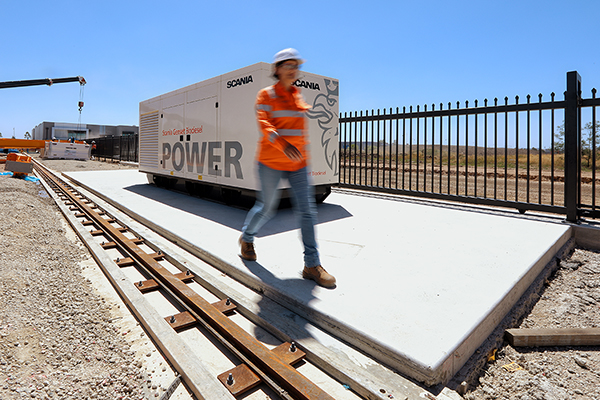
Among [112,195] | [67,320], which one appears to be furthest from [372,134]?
[67,320]

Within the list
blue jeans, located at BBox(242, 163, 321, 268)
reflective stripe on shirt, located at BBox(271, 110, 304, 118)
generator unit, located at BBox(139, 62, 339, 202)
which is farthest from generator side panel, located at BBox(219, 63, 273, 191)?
reflective stripe on shirt, located at BBox(271, 110, 304, 118)

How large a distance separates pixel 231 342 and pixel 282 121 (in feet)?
6.02

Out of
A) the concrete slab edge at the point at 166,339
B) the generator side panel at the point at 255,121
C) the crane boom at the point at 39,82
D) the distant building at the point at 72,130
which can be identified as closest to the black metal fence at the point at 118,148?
the crane boom at the point at 39,82

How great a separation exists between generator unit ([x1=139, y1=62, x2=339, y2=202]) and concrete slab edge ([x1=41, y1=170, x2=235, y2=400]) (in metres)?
2.65

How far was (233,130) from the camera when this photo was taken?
6402mm

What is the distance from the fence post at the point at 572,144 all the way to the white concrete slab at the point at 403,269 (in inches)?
18.9

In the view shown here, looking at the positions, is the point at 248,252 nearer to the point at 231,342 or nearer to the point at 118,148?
the point at 231,342

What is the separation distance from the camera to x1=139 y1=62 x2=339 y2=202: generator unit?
6.03 metres

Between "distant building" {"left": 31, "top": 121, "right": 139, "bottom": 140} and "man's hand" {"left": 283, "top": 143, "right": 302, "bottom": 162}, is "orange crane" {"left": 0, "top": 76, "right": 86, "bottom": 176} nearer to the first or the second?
"man's hand" {"left": 283, "top": 143, "right": 302, "bottom": 162}

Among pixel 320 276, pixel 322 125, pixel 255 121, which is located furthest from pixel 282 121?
pixel 322 125

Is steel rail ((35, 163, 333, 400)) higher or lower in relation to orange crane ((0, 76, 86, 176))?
lower

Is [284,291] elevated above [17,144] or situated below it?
below

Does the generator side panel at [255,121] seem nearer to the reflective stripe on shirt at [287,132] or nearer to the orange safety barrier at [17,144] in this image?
the reflective stripe on shirt at [287,132]

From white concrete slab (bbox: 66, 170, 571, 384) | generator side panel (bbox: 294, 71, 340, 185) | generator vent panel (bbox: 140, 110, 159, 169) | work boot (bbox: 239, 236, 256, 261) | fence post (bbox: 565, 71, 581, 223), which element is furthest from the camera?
generator vent panel (bbox: 140, 110, 159, 169)
